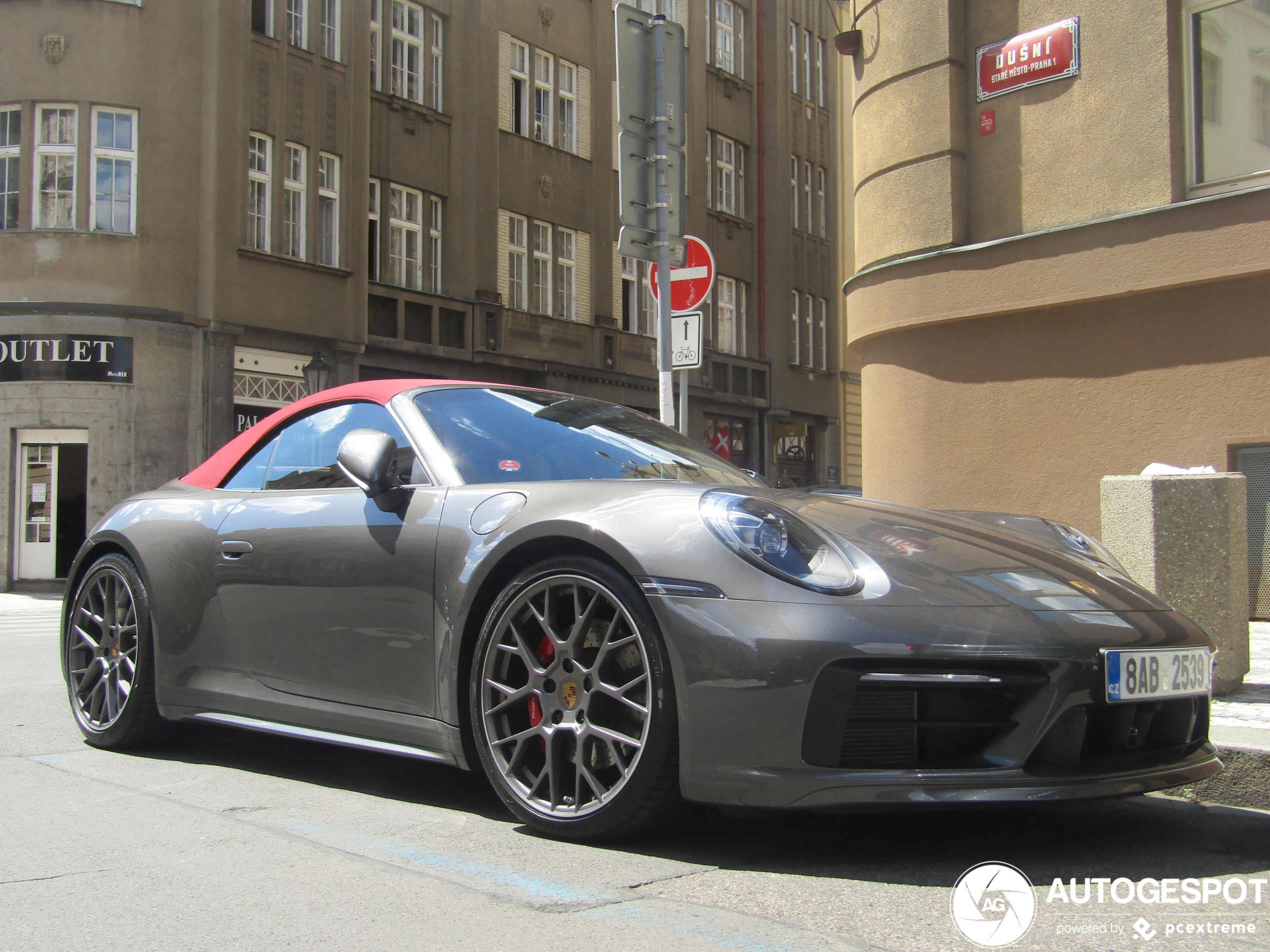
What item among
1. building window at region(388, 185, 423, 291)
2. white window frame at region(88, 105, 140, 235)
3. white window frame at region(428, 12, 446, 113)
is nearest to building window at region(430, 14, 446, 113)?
white window frame at region(428, 12, 446, 113)

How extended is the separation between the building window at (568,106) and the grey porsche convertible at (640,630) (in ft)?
75.9

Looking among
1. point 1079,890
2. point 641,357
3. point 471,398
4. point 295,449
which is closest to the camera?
point 1079,890

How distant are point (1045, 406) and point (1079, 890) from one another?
746 cm

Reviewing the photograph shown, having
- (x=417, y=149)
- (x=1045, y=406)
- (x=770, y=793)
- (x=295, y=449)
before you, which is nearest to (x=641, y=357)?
(x=417, y=149)

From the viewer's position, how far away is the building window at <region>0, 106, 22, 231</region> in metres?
19.0

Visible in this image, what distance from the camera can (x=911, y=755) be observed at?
2902mm

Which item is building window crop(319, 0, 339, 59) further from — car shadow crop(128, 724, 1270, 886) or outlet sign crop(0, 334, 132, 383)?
car shadow crop(128, 724, 1270, 886)

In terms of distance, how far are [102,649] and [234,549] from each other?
992mm

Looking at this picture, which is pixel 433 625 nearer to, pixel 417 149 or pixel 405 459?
pixel 405 459

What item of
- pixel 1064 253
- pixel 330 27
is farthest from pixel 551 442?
pixel 330 27

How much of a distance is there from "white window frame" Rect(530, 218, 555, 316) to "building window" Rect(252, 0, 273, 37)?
6.70m

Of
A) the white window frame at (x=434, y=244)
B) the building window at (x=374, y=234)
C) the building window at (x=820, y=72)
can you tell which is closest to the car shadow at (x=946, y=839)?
the building window at (x=374, y=234)

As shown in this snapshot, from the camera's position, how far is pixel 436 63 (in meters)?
24.0

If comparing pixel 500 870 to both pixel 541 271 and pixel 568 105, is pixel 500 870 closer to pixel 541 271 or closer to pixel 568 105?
pixel 541 271
